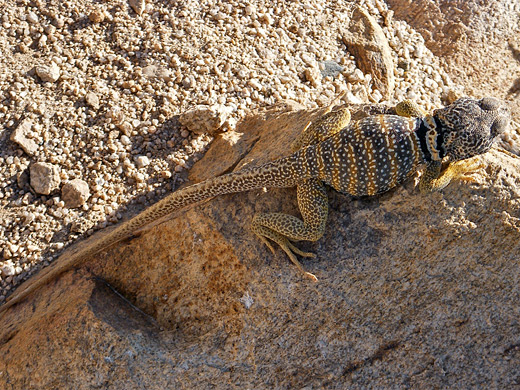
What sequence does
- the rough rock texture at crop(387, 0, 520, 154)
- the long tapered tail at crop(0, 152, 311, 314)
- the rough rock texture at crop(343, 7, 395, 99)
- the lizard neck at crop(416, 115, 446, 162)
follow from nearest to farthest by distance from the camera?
the lizard neck at crop(416, 115, 446, 162)
the long tapered tail at crop(0, 152, 311, 314)
the rough rock texture at crop(343, 7, 395, 99)
the rough rock texture at crop(387, 0, 520, 154)

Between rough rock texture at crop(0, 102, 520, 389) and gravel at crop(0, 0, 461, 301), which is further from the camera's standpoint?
gravel at crop(0, 0, 461, 301)

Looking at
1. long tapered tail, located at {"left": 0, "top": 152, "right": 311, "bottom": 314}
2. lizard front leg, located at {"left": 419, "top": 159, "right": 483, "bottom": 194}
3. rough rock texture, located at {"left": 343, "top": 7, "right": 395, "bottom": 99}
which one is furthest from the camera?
rough rock texture, located at {"left": 343, "top": 7, "right": 395, "bottom": 99}

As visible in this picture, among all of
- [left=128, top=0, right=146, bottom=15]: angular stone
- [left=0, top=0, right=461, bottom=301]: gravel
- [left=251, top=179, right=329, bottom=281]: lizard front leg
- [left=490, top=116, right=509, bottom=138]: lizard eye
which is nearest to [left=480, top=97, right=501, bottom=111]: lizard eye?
[left=490, top=116, right=509, bottom=138]: lizard eye

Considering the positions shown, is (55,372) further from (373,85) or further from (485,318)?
(373,85)

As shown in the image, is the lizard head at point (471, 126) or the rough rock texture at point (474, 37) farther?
the rough rock texture at point (474, 37)

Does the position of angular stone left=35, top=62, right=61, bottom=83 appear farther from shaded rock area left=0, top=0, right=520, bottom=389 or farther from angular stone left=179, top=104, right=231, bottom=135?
shaded rock area left=0, top=0, right=520, bottom=389

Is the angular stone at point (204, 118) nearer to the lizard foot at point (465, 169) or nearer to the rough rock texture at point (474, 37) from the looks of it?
the lizard foot at point (465, 169)

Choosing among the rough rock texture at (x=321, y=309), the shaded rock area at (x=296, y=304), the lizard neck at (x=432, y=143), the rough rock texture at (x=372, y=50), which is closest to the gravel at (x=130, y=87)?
the rough rock texture at (x=372, y=50)

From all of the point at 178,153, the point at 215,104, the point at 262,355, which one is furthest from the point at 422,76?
the point at 262,355
